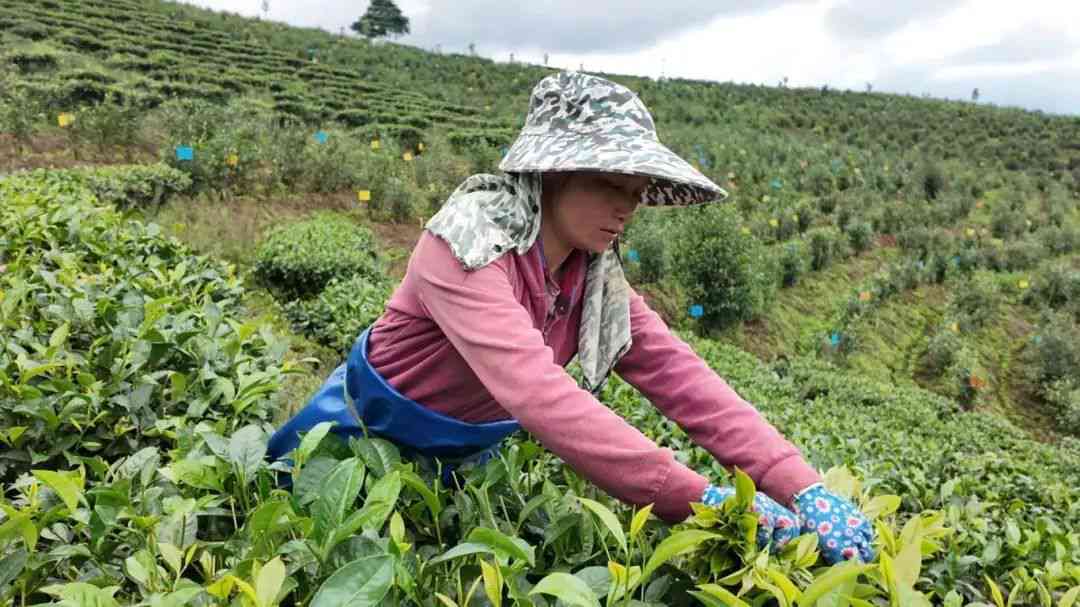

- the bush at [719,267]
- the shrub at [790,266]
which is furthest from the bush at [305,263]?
the shrub at [790,266]

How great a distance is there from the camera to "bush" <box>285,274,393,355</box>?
4254mm

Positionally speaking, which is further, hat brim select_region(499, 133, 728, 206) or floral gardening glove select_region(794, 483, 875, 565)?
hat brim select_region(499, 133, 728, 206)

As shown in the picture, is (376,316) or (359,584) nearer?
(359,584)

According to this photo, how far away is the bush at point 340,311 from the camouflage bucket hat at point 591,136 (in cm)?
286

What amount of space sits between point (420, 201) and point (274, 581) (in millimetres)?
7607

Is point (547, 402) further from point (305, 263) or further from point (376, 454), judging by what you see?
point (305, 263)

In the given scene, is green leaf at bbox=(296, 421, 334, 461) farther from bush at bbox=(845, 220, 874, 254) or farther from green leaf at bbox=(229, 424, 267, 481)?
bush at bbox=(845, 220, 874, 254)

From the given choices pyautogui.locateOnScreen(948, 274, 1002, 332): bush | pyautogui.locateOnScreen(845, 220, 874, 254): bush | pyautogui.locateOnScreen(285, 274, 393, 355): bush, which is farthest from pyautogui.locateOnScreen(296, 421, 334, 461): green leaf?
pyautogui.locateOnScreen(845, 220, 874, 254): bush

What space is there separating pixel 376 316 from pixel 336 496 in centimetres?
334

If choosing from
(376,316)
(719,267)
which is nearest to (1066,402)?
(719,267)

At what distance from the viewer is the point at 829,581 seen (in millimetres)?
833

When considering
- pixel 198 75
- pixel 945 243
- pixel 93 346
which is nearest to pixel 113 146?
pixel 198 75

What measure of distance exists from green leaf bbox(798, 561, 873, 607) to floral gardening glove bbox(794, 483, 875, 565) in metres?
Result: 0.31

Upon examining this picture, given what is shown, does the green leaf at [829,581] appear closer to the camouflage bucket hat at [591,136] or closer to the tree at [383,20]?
the camouflage bucket hat at [591,136]
